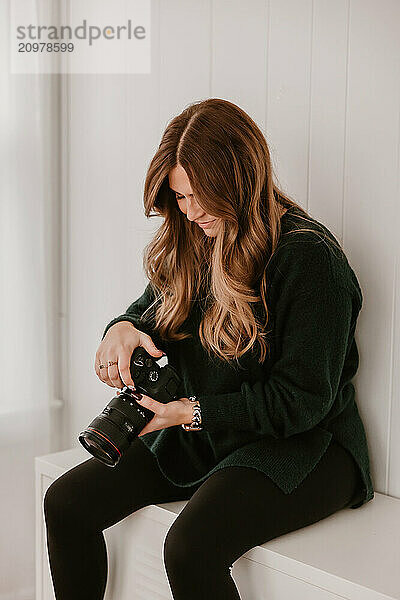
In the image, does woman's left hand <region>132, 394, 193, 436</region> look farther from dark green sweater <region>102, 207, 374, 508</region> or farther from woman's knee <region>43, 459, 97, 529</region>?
woman's knee <region>43, 459, 97, 529</region>

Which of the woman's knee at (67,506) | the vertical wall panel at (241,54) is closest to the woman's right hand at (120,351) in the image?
the woman's knee at (67,506)

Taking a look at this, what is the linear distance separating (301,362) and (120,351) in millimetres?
339

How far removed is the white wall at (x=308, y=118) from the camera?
1.48 m

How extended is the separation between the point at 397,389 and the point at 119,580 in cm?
68

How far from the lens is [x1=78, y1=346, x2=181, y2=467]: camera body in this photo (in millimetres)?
1305

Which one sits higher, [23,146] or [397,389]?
[23,146]

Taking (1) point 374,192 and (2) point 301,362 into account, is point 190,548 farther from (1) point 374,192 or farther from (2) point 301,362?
(1) point 374,192

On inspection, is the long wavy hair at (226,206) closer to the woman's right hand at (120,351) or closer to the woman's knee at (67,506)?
the woman's right hand at (120,351)

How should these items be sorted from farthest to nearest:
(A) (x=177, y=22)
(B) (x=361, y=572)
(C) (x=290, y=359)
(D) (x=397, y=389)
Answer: (A) (x=177, y=22) < (D) (x=397, y=389) < (C) (x=290, y=359) < (B) (x=361, y=572)

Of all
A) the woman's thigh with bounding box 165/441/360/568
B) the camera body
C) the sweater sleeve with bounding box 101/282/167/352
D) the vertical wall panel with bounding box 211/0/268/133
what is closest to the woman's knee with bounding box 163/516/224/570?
the woman's thigh with bounding box 165/441/360/568

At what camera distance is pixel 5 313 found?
2.06 metres

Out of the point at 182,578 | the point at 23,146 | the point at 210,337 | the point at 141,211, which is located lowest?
the point at 182,578

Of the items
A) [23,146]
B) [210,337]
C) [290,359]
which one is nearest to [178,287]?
[210,337]

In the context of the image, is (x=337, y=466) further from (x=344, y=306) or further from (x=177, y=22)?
(x=177, y=22)
